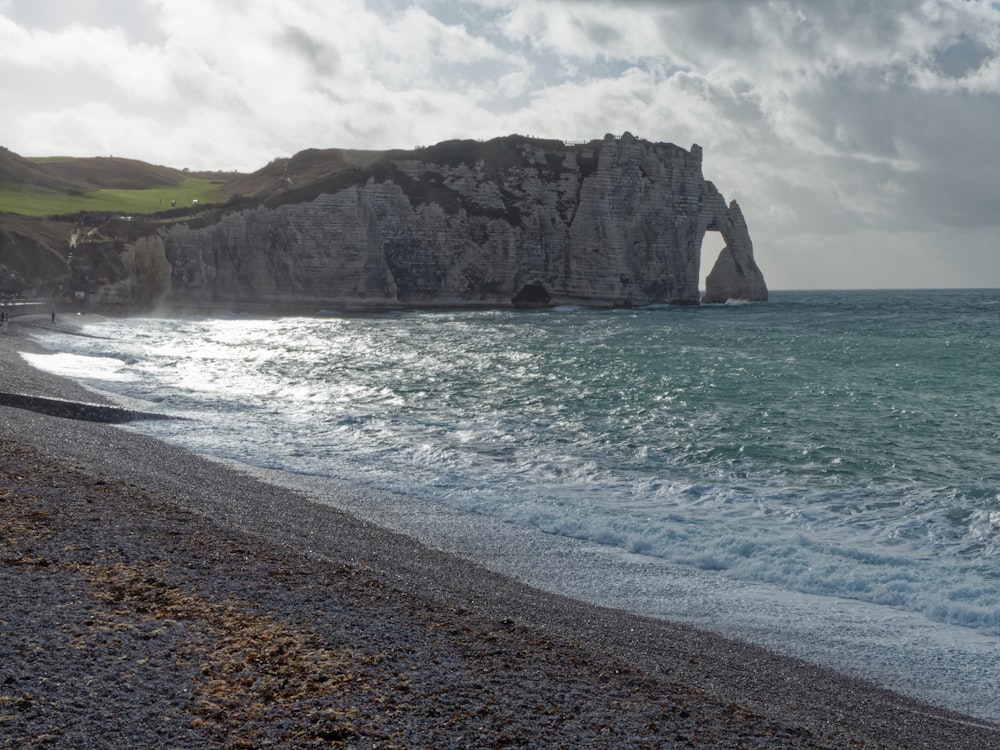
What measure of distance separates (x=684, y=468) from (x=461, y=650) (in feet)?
38.5

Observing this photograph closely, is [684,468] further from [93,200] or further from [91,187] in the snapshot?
[91,187]

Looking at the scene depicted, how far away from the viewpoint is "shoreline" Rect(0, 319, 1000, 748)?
6180 mm

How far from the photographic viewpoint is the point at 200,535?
33.5 feet

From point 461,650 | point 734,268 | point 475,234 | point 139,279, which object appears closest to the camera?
point 461,650

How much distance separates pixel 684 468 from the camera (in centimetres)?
1836

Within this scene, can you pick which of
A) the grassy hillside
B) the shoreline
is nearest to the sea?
the shoreline

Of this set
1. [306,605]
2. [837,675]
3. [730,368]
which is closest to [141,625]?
[306,605]

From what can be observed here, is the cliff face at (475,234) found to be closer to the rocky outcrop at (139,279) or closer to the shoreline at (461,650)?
the rocky outcrop at (139,279)

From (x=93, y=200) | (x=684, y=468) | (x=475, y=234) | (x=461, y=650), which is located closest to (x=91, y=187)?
(x=93, y=200)

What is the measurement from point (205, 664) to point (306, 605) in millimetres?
1724

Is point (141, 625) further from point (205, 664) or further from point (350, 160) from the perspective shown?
point (350, 160)

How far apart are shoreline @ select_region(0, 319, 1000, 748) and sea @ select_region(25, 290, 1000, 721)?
42.1 inches

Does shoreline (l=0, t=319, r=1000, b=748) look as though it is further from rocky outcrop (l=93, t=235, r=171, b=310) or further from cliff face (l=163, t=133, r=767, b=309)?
cliff face (l=163, t=133, r=767, b=309)

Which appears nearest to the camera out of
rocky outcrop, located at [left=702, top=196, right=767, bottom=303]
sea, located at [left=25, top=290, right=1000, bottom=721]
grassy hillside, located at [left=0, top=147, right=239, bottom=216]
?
sea, located at [left=25, top=290, right=1000, bottom=721]
